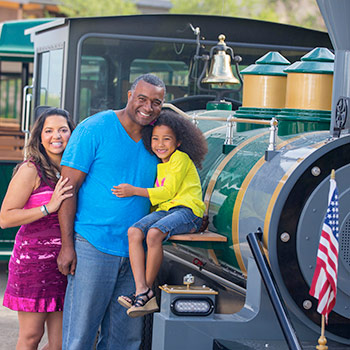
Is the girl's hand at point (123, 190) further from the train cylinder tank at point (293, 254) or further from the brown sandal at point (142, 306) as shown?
the train cylinder tank at point (293, 254)

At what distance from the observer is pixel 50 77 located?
711cm

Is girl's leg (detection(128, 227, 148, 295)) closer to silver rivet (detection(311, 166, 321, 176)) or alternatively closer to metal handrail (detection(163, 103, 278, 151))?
metal handrail (detection(163, 103, 278, 151))

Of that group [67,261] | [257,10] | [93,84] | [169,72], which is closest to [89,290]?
[67,261]

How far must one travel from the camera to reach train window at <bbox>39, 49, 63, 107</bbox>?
22.2ft

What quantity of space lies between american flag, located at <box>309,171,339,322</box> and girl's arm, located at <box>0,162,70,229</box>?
1.45 metres

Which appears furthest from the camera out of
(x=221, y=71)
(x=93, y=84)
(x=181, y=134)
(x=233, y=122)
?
(x=93, y=84)

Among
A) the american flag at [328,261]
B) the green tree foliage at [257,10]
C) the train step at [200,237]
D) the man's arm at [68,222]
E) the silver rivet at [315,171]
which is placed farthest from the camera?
the green tree foliage at [257,10]

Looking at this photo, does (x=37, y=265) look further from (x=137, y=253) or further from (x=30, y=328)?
(x=137, y=253)

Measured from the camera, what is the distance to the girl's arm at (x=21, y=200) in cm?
411

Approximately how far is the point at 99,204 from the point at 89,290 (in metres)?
0.43

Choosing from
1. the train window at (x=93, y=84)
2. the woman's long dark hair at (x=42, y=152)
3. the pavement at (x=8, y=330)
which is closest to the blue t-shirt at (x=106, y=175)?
the woman's long dark hair at (x=42, y=152)

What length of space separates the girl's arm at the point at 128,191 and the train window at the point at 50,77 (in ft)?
9.34

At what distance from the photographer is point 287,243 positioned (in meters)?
3.54

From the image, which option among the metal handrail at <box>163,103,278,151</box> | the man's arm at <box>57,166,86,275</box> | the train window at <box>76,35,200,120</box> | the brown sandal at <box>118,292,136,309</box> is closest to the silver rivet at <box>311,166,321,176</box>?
the metal handrail at <box>163,103,278,151</box>
